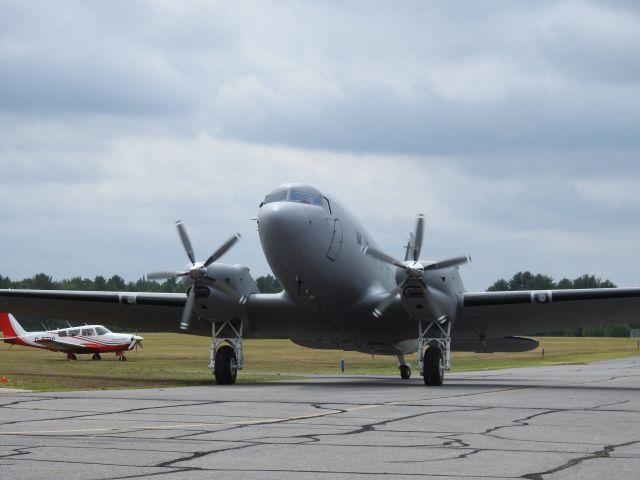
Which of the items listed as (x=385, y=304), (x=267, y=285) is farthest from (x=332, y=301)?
(x=267, y=285)

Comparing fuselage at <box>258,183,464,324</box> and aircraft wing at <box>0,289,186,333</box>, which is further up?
fuselage at <box>258,183,464,324</box>

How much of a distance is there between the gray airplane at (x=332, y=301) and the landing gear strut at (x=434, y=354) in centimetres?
3

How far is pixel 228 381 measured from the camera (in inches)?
1164

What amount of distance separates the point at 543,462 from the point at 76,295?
22.6 m

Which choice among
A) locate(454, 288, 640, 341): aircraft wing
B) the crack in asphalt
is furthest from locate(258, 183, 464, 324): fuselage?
the crack in asphalt

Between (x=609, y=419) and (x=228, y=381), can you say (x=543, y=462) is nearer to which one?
(x=609, y=419)

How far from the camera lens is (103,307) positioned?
32.1 metres

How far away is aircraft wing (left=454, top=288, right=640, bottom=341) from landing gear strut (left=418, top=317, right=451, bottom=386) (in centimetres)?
137

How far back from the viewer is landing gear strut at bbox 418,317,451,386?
27.7m

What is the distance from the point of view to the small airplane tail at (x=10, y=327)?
A: 183 ft

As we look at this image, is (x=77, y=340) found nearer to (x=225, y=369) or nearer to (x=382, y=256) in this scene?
(x=225, y=369)

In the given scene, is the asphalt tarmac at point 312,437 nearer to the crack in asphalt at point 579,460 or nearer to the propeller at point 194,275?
the crack in asphalt at point 579,460

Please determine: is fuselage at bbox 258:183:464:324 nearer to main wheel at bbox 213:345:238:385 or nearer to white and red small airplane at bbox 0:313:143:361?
main wheel at bbox 213:345:238:385

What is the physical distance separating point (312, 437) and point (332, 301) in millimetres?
14818
